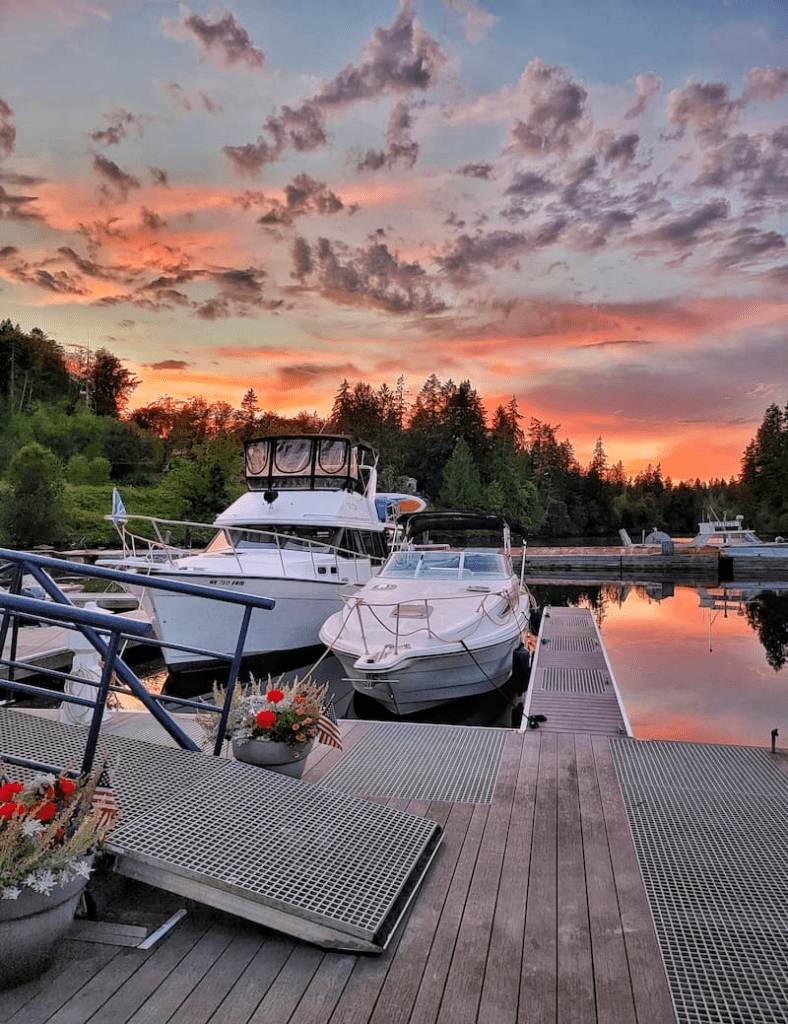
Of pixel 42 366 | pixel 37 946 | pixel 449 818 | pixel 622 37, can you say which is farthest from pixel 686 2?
pixel 42 366

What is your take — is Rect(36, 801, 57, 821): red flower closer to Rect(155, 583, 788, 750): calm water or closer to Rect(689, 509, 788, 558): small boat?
Rect(155, 583, 788, 750): calm water

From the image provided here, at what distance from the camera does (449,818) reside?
404cm

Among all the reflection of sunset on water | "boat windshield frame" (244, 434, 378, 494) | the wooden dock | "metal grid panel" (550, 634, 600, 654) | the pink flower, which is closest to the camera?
the wooden dock

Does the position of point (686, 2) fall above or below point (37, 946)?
above

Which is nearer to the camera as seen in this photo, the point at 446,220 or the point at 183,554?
the point at 183,554

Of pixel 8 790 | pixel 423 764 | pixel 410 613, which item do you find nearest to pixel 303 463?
pixel 410 613

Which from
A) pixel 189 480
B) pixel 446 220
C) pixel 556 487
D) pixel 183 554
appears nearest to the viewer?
pixel 183 554

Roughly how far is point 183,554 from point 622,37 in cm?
1767

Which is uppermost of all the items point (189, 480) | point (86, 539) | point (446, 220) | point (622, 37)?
point (622, 37)

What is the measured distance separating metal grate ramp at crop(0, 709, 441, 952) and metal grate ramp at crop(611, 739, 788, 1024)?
3.85 feet

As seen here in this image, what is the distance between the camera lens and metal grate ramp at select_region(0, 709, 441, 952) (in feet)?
8.91

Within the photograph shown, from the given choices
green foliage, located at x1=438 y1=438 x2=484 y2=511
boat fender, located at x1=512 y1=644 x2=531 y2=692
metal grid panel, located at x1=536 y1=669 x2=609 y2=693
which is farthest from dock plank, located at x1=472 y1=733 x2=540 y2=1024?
green foliage, located at x1=438 y1=438 x2=484 y2=511

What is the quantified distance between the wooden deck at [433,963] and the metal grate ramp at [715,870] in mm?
132

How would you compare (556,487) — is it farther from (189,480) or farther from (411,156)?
(411,156)
